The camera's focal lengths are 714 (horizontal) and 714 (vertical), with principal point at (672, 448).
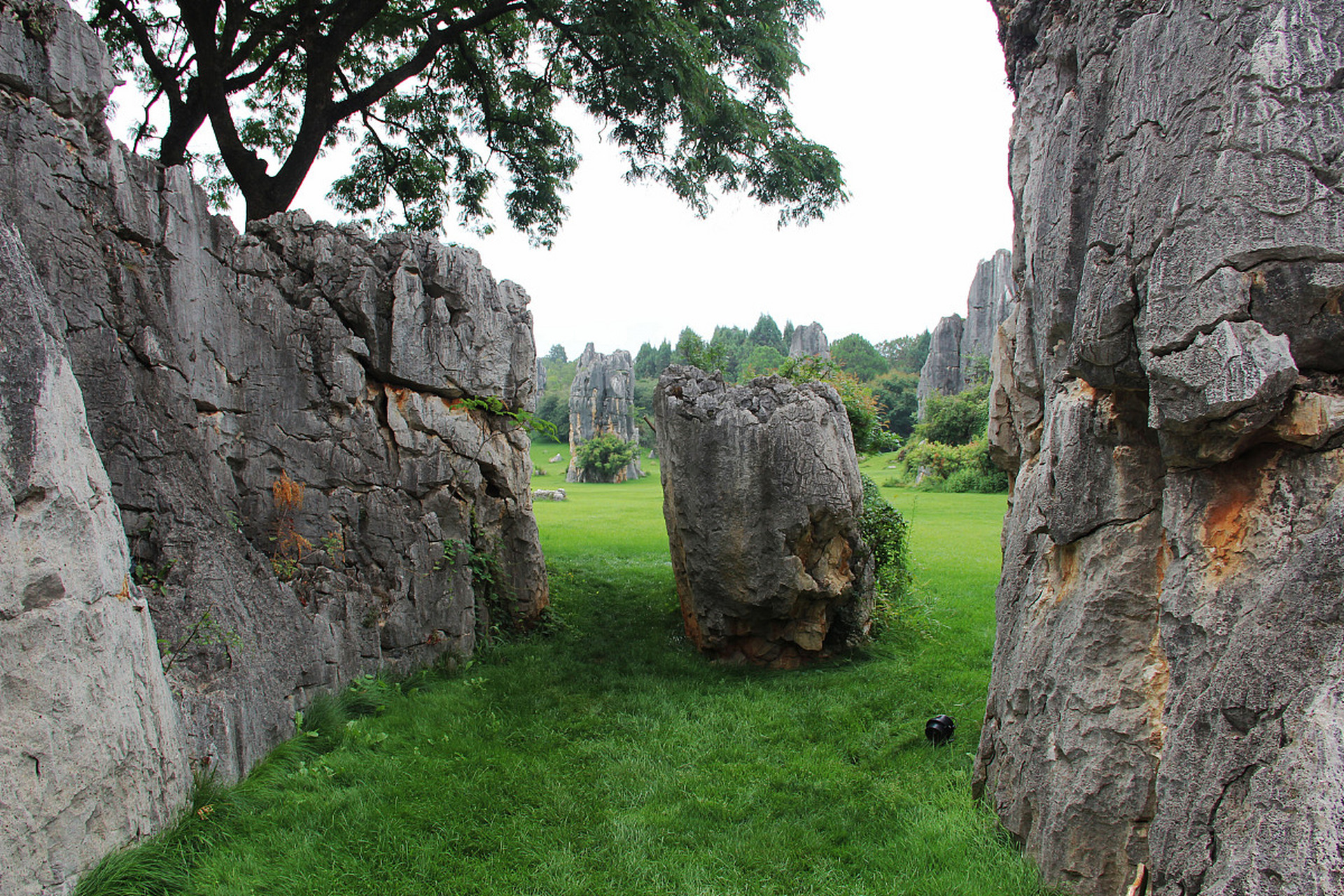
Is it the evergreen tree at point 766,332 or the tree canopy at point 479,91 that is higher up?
the evergreen tree at point 766,332

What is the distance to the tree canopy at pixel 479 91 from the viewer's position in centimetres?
957

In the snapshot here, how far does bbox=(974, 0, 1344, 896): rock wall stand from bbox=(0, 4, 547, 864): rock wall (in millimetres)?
4735

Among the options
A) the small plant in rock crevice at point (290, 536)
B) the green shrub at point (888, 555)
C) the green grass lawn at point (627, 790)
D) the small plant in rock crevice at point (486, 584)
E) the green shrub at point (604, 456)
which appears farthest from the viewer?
the green shrub at point (604, 456)

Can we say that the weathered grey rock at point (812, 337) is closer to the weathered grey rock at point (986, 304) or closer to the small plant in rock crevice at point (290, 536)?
the weathered grey rock at point (986, 304)

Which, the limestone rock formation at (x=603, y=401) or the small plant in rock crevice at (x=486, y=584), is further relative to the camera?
the limestone rock formation at (x=603, y=401)

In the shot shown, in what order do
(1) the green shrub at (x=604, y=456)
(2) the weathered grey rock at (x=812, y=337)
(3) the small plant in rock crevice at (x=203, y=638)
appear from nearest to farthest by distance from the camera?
(3) the small plant in rock crevice at (x=203, y=638)
(1) the green shrub at (x=604, y=456)
(2) the weathered grey rock at (x=812, y=337)

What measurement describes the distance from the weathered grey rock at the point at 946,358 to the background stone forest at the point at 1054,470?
41.6 m

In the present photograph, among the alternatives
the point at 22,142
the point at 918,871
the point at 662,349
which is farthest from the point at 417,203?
the point at 662,349

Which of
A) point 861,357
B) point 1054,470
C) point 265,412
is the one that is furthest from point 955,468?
point 861,357

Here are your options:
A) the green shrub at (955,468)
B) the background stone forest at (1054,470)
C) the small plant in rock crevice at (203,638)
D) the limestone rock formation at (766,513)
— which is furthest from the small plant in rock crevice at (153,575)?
the green shrub at (955,468)

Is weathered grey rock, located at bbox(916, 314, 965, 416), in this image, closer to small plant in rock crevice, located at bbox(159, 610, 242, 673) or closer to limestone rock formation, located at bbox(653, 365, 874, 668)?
limestone rock formation, located at bbox(653, 365, 874, 668)

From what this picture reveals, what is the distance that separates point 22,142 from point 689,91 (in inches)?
292

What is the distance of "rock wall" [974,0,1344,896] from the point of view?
8.00 feet

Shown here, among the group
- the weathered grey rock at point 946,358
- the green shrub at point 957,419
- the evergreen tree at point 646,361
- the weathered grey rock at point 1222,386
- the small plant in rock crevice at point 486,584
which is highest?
the evergreen tree at point 646,361
